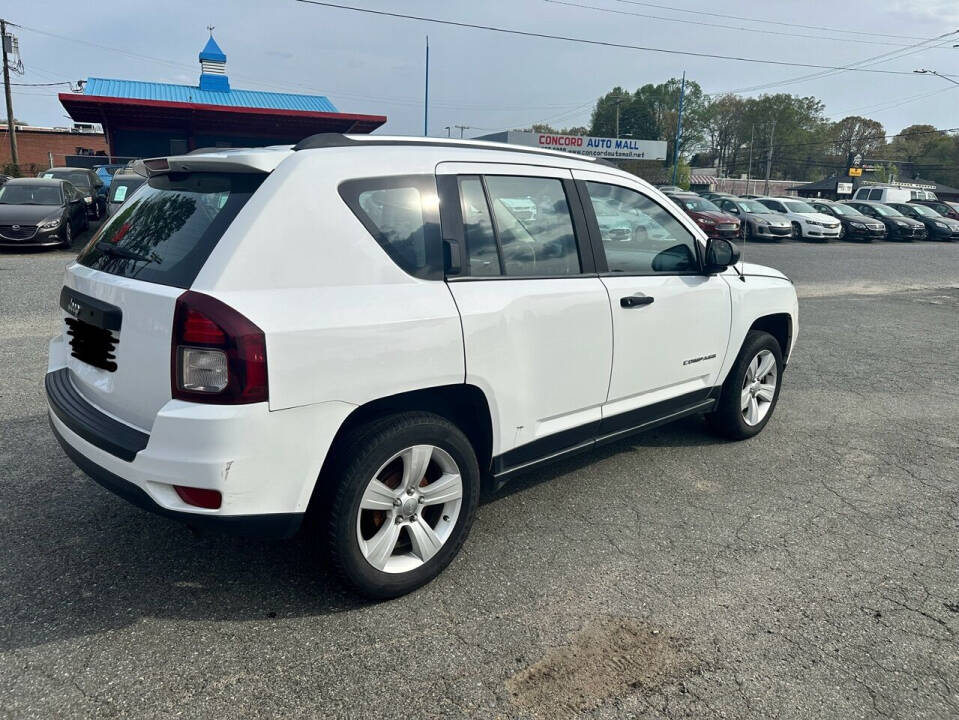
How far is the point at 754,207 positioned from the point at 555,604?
26059 mm

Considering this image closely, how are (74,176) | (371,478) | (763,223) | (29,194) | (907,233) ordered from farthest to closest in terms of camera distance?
(907,233)
(763,223)
(74,176)
(29,194)
(371,478)

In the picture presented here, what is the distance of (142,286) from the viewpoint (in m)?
2.65

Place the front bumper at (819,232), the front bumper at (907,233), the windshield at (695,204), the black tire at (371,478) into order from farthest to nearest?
the front bumper at (907,233), the front bumper at (819,232), the windshield at (695,204), the black tire at (371,478)

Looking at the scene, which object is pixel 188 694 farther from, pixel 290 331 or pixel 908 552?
pixel 908 552

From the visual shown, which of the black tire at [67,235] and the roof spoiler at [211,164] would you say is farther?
the black tire at [67,235]

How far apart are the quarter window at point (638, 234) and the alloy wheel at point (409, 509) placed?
146 cm

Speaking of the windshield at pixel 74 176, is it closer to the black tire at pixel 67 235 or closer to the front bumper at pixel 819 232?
the black tire at pixel 67 235

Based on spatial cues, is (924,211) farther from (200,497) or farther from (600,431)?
(200,497)

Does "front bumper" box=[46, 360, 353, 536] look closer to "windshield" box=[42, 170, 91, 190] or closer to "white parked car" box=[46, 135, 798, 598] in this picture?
"white parked car" box=[46, 135, 798, 598]

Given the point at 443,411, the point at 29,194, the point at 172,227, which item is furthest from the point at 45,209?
the point at 443,411

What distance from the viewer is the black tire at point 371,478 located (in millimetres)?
2693

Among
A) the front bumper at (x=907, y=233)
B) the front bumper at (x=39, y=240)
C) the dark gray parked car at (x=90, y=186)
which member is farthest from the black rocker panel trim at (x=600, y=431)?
the front bumper at (x=907, y=233)

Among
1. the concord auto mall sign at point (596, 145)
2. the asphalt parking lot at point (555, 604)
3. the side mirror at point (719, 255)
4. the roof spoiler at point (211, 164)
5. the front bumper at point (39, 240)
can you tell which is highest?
the concord auto mall sign at point (596, 145)

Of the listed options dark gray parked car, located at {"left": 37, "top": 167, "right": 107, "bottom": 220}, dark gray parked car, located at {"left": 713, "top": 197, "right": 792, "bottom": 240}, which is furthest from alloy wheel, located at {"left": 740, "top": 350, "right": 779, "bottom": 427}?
dark gray parked car, located at {"left": 713, "top": 197, "right": 792, "bottom": 240}
